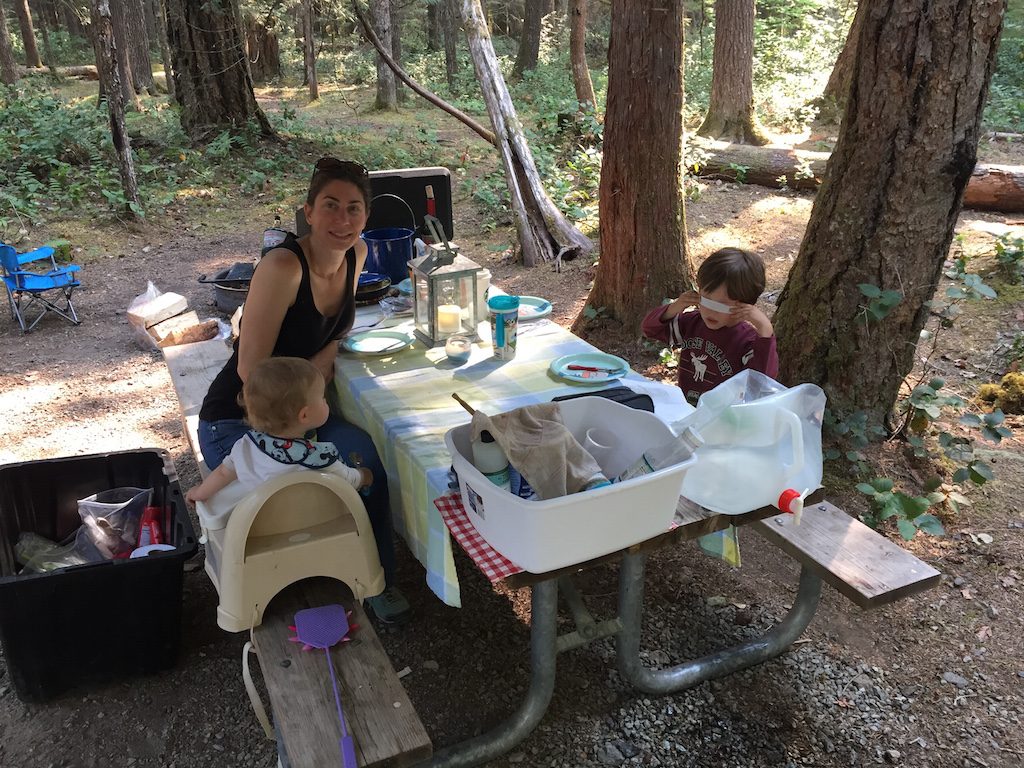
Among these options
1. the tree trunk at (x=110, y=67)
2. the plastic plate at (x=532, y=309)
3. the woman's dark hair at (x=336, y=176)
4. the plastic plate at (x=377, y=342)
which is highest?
the tree trunk at (x=110, y=67)

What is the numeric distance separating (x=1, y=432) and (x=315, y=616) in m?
3.21

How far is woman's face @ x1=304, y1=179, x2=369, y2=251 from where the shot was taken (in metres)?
2.49

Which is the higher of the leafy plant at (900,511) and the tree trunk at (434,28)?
the tree trunk at (434,28)

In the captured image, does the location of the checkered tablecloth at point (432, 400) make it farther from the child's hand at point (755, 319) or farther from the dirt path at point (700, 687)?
the dirt path at point (700, 687)

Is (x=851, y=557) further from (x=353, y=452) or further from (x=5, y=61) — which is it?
(x=5, y=61)

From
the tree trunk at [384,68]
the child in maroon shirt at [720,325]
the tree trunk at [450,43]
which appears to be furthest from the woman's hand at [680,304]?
the tree trunk at [450,43]

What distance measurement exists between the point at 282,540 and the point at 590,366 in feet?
3.60

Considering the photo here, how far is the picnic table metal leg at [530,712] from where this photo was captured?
2.05m

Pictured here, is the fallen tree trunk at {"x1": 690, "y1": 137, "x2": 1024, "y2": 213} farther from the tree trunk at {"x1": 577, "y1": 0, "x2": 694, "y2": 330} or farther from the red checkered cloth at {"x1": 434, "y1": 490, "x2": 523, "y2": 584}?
the red checkered cloth at {"x1": 434, "y1": 490, "x2": 523, "y2": 584}

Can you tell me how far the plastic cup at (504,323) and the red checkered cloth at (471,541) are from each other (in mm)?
877

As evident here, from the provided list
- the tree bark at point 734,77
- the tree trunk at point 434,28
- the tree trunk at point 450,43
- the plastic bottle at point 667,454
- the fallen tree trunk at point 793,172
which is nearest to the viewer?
the plastic bottle at point 667,454

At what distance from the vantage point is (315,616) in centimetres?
204

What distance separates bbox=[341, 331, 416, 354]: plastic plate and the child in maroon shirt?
0.91 metres

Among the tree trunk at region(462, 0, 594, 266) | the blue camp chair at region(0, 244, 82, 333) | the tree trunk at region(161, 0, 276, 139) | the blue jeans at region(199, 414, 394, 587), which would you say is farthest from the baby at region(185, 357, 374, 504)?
the tree trunk at region(161, 0, 276, 139)
